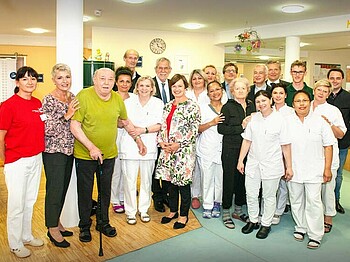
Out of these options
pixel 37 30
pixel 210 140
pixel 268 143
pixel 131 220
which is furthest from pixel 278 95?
pixel 37 30

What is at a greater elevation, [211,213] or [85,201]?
[85,201]

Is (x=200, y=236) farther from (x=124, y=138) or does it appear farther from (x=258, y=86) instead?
(x=258, y=86)

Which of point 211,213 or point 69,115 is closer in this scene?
point 69,115

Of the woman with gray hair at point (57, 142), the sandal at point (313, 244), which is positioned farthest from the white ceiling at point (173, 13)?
the sandal at point (313, 244)

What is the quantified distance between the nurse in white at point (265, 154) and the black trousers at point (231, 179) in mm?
150

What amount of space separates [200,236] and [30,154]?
1639 millimetres

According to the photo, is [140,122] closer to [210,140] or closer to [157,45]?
[210,140]

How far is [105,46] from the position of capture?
737 centimetres

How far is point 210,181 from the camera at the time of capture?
383 cm

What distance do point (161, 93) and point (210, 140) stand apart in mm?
791

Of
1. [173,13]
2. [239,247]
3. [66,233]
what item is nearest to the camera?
[239,247]

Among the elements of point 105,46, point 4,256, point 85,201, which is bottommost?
point 4,256

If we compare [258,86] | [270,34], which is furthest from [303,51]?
[258,86]

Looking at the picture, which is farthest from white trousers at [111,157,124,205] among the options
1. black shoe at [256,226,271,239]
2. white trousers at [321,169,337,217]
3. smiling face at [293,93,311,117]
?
white trousers at [321,169,337,217]
